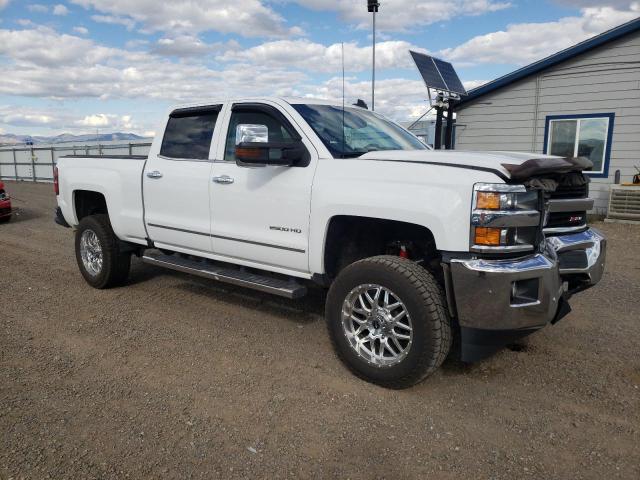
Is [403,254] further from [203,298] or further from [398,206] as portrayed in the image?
[203,298]

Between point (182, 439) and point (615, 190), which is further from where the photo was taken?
point (615, 190)

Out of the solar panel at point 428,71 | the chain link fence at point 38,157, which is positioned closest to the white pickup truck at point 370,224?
the solar panel at point 428,71

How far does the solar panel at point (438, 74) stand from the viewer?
11320 millimetres

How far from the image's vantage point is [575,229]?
12.8 feet

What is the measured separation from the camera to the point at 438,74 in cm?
1201

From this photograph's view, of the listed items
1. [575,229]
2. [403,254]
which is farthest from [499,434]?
[575,229]

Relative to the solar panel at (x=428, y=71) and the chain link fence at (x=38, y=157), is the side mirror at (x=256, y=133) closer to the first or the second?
the solar panel at (x=428, y=71)

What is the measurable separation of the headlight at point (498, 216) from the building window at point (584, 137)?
382 inches

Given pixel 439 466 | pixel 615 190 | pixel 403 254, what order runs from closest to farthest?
pixel 439 466 < pixel 403 254 < pixel 615 190

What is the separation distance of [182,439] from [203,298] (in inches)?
112

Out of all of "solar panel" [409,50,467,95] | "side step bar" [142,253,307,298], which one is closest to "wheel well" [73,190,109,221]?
"side step bar" [142,253,307,298]

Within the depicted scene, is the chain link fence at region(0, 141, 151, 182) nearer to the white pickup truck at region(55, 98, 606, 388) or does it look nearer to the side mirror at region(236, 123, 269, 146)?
the white pickup truck at region(55, 98, 606, 388)

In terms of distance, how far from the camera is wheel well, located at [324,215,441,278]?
12.7 ft

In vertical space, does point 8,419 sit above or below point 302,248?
below
